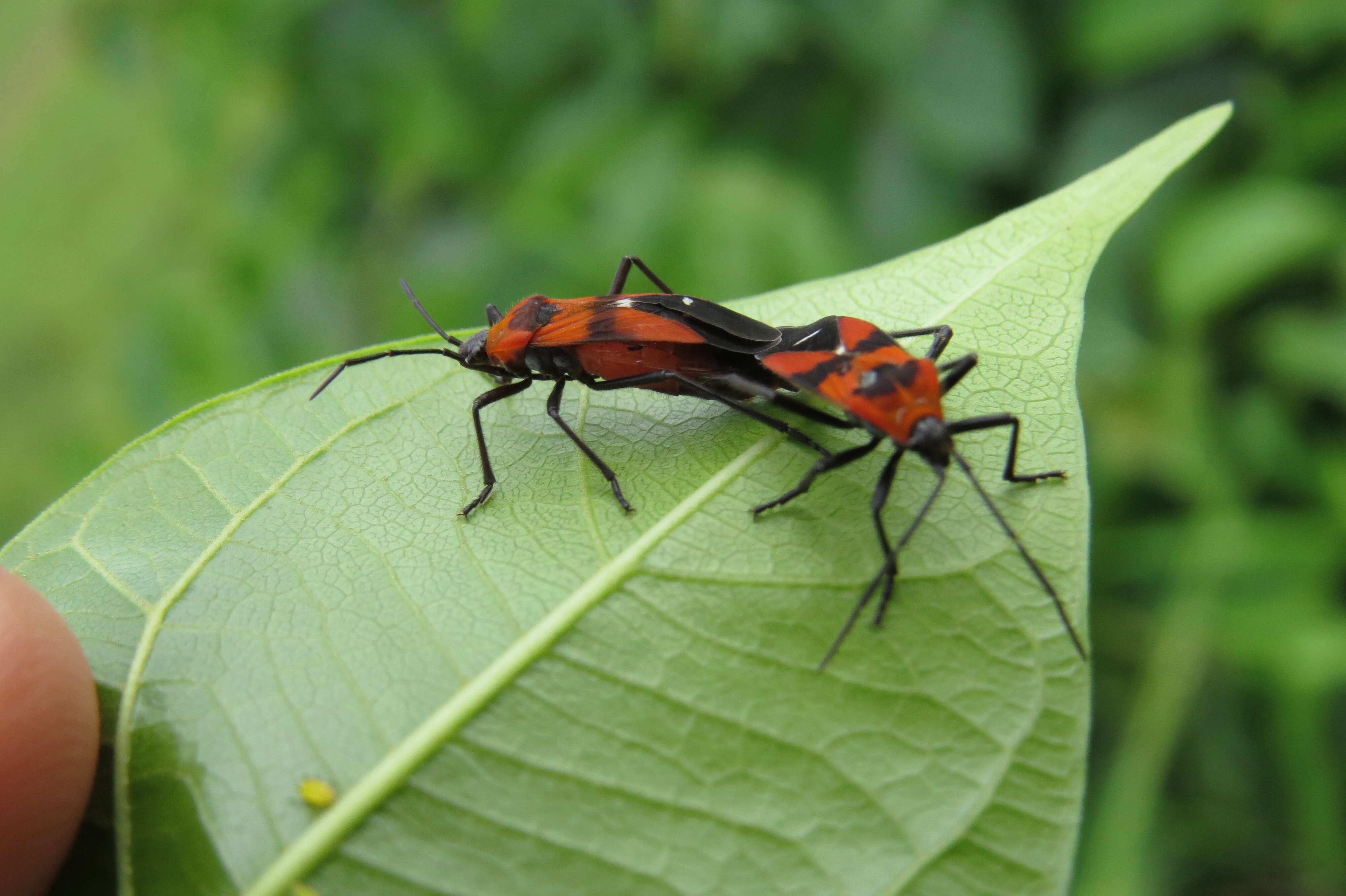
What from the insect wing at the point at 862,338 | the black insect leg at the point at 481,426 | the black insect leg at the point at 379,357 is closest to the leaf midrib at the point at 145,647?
the black insect leg at the point at 379,357

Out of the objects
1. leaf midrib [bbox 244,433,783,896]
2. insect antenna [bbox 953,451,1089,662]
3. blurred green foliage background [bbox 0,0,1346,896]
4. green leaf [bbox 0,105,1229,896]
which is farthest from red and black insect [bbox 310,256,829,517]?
blurred green foliage background [bbox 0,0,1346,896]

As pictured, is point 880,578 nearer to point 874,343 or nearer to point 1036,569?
point 1036,569

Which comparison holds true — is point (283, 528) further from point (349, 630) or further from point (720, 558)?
point (720, 558)

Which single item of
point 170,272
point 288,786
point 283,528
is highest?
point 170,272

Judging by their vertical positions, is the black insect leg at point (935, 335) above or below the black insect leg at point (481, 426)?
above

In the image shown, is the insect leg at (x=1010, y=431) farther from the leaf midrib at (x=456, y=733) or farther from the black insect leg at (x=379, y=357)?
the black insect leg at (x=379, y=357)

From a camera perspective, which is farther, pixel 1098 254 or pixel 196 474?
pixel 196 474

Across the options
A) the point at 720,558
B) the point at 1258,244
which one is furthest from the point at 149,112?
the point at 1258,244

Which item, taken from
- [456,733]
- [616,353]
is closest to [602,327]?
[616,353]
